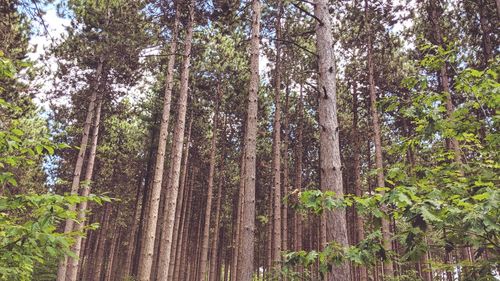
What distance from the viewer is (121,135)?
22703 millimetres

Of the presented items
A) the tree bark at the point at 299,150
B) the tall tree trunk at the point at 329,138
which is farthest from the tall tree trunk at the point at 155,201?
the tree bark at the point at 299,150

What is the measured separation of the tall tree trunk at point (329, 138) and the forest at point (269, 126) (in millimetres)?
22

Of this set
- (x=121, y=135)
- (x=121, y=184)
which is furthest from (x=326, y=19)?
(x=121, y=184)

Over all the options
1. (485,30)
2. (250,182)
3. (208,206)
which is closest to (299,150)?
(208,206)

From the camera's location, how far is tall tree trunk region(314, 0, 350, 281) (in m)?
4.29

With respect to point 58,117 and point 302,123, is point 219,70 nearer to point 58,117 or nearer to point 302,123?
point 302,123

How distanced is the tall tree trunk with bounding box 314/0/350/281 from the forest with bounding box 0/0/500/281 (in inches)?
0.9

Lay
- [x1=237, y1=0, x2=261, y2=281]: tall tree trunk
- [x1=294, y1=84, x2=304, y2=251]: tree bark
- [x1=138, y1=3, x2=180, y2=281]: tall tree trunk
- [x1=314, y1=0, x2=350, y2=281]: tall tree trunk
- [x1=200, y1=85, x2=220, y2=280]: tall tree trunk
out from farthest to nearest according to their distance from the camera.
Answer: [x1=294, y1=84, x2=304, y2=251]: tree bark
[x1=200, y1=85, x2=220, y2=280]: tall tree trunk
[x1=138, y1=3, x2=180, y2=281]: tall tree trunk
[x1=237, y1=0, x2=261, y2=281]: tall tree trunk
[x1=314, y1=0, x2=350, y2=281]: tall tree trunk

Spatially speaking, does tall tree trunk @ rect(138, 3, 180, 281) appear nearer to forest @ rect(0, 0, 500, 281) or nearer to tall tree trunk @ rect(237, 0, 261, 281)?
forest @ rect(0, 0, 500, 281)

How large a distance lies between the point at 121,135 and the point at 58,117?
4.40m

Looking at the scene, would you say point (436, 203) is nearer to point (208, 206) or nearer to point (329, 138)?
point (329, 138)

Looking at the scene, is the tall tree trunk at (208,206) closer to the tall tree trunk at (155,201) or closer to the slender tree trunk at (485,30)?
the tall tree trunk at (155,201)

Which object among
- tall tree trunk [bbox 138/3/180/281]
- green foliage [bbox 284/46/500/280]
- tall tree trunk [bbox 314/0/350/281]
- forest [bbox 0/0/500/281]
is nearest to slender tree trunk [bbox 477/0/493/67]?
forest [bbox 0/0/500/281]

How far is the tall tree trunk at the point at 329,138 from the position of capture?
4289 millimetres
